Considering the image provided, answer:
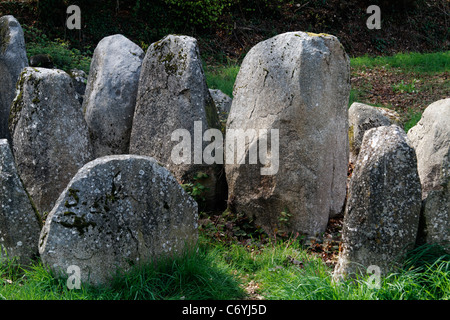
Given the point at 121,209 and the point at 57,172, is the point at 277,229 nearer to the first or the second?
the point at 121,209

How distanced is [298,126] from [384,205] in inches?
69.0

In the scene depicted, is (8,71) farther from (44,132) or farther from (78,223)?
(78,223)

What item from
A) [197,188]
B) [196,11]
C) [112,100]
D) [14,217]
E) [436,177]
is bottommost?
[197,188]

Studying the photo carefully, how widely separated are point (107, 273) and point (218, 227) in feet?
6.10

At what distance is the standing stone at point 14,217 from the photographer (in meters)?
4.22

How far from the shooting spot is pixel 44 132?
17.4 ft

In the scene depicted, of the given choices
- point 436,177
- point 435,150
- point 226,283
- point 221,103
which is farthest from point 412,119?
point 226,283

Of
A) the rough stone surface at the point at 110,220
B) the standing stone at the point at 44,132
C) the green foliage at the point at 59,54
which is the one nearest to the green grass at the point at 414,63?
the green foliage at the point at 59,54

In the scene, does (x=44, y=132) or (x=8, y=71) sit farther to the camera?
(x=8, y=71)

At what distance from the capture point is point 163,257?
4.12m

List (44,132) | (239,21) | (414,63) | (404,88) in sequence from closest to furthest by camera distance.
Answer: (44,132), (404,88), (414,63), (239,21)

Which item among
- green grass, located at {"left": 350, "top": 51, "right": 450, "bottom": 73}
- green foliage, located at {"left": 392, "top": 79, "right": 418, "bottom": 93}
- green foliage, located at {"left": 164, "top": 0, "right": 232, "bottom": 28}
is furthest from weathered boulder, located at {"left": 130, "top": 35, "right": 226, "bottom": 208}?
green foliage, located at {"left": 164, "top": 0, "right": 232, "bottom": 28}

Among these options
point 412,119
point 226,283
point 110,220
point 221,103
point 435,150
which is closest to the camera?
point 110,220
